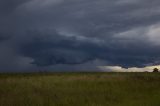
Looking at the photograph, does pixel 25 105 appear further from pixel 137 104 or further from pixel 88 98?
pixel 137 104

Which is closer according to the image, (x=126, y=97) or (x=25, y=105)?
(x=25, y=105)

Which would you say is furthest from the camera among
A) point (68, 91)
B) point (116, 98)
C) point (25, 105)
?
point (68, 91)

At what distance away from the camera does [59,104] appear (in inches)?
817

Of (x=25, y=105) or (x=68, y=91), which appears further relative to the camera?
(x=68, y=91)

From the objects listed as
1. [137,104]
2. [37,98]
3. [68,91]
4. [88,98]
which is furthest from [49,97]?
[137,104]

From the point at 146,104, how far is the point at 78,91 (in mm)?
7945

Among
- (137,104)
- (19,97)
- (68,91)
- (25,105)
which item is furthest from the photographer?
(68,91)

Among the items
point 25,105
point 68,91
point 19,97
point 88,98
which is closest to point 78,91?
point 68,91

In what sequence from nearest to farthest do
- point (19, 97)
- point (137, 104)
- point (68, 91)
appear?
point (137, 104), point (19, 97), point (68, 91)

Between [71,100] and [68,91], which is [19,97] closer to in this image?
[71,100]

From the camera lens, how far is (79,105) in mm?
20625

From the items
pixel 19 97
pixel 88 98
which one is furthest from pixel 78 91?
pixel 19 97

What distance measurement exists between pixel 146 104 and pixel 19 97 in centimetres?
869

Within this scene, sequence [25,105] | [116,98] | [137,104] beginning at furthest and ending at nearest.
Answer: [116,98] < [137,104] < [25,105]
